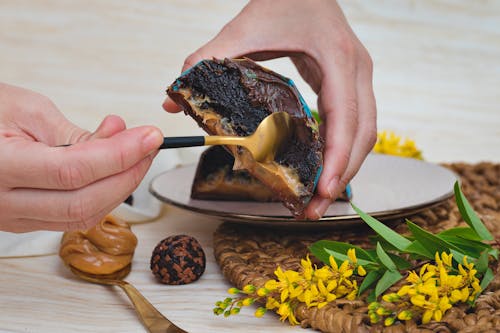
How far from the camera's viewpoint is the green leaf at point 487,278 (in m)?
1.18

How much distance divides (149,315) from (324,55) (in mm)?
675

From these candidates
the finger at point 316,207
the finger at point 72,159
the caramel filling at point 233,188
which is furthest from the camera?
the caramel filling at point 233,188

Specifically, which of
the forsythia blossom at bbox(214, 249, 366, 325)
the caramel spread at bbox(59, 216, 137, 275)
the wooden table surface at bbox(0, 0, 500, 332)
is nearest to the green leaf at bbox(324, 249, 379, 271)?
the forsythia blossom at bbox(214, 249, 366, 325)

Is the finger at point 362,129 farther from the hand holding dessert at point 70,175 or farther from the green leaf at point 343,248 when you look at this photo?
the hand holding dessert at point 70,175

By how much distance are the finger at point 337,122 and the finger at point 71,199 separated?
40 centimetres

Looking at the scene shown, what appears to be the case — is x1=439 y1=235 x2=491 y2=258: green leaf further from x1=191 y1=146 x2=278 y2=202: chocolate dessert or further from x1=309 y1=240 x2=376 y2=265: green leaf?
x1=191 y1=146 x2=278 y2=202: chocolate dessert

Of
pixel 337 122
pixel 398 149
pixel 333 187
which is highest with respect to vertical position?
pixel 337 122

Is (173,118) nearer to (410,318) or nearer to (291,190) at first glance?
(291,190)

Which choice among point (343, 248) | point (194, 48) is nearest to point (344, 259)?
point (343, 248)

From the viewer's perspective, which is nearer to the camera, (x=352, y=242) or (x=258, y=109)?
(x=258, y=109)

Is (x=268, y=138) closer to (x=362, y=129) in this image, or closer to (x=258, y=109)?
(x=258, y=109)

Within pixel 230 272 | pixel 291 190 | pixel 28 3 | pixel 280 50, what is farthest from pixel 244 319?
pixel 28 3

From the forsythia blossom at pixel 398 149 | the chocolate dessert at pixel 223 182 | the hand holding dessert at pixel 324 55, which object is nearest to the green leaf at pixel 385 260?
the hand holding dessert at pixel 324 55

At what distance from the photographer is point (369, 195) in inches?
66.6
